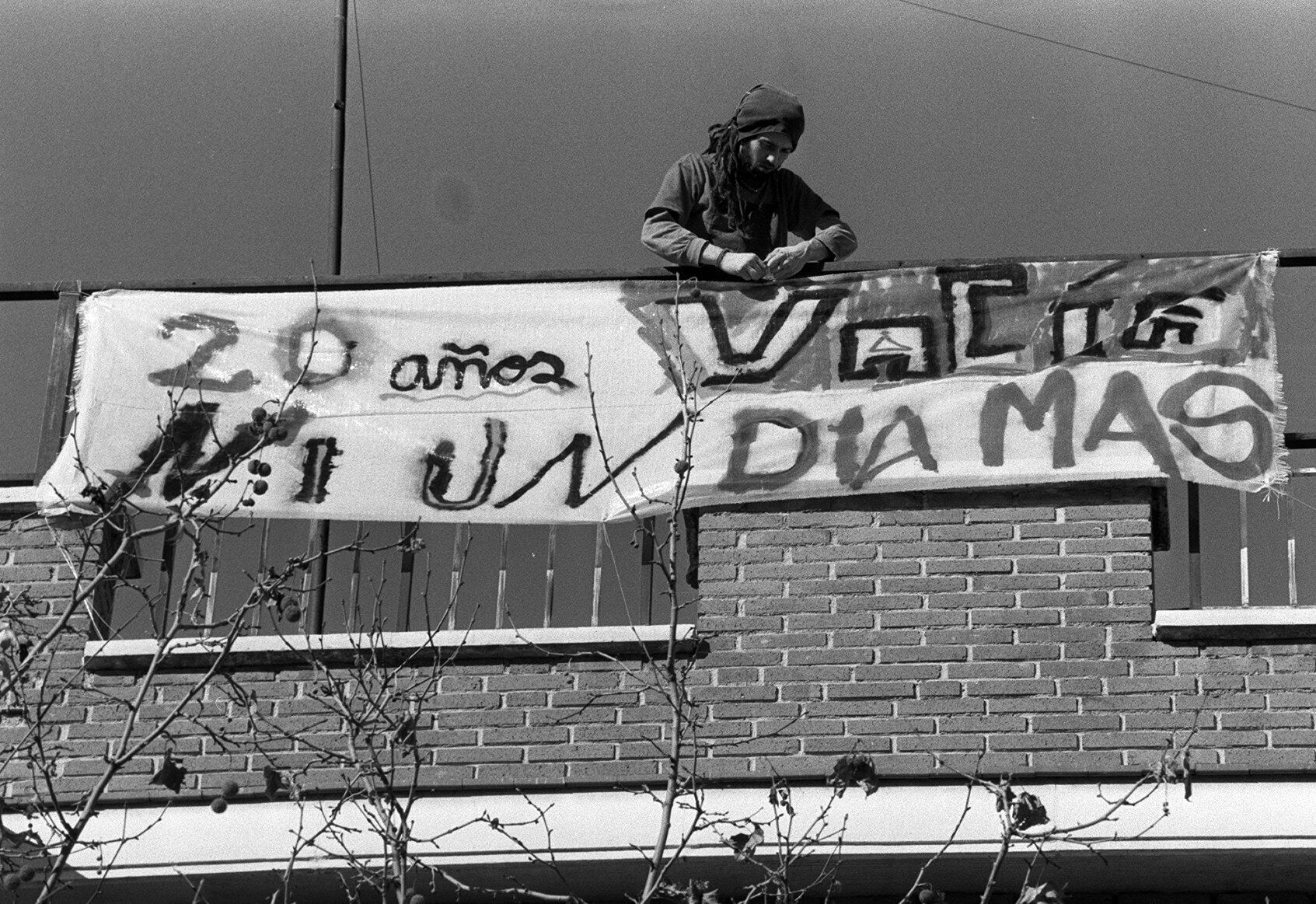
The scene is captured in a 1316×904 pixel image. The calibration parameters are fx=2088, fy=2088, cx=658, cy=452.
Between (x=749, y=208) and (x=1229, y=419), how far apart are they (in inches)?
80.9

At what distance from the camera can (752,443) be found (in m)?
7.94

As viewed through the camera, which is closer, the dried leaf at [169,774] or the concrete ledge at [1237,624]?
the dried leaf at [169,774]

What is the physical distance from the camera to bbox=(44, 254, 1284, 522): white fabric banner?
779 cm

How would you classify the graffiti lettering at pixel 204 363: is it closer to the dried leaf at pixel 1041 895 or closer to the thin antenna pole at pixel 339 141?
the thin antenna pole at pixel 339 141

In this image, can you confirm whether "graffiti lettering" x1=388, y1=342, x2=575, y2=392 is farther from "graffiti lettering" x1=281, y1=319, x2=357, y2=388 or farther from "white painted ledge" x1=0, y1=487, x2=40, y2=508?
"white painted ledge" x1=0, y1=487, x2=40, y2=508

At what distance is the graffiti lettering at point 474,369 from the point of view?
27.2ft

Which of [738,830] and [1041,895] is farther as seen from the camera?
[738,830]

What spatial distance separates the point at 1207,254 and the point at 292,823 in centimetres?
403

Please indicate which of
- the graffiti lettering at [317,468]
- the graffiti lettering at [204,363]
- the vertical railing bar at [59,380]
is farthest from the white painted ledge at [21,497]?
the graffiti lettering at [317,468]

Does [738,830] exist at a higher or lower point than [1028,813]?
lower

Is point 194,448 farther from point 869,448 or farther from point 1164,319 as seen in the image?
point 1164,319

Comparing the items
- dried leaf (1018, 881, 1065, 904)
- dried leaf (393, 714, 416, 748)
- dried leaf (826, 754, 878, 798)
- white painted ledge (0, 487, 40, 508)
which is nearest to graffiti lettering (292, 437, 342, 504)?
white painted ledge (0, 487, 40, 508)

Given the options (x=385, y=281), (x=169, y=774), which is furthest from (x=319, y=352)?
(x=169, y=774)

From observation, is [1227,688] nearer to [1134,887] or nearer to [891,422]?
[1134,887]
